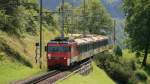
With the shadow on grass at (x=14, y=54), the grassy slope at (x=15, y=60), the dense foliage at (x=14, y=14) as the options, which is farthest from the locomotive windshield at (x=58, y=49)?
the dense foliage at (x=14, y=14)

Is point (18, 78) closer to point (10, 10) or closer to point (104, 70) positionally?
point (10, 10)

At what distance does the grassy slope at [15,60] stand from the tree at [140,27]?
1666cm

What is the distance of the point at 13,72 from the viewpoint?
136 feet

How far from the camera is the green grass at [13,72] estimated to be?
38188 millimetres

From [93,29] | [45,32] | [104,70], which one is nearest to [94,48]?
[104,70]

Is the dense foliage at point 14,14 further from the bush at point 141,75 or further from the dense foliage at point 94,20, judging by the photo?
the dense foliage at point 94,20

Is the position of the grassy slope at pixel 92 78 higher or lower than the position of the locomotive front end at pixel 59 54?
lower

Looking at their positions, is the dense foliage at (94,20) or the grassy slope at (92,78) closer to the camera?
the grassy slope at (92,78)

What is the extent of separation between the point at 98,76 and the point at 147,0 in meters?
23.7

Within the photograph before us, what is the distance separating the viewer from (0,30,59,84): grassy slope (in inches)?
1569

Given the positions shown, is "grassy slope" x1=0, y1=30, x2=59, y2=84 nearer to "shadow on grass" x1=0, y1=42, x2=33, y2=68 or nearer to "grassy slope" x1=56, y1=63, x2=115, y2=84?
"shadow on grass" x1=0, y1=42, x2=33, y2=68

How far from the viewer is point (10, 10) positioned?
49688mm

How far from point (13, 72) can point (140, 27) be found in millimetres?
30874

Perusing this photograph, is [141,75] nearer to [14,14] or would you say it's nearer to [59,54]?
[59,54]
